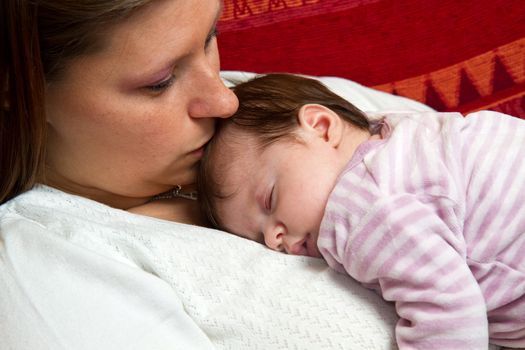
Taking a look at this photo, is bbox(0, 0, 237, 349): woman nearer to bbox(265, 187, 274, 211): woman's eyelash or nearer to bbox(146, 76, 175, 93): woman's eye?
bbox(146, 76, 175, 93): woman's eye

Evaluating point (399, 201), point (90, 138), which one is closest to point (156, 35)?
point (90, 138)

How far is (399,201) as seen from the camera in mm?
1187

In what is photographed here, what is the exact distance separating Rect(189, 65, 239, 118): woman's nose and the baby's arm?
1.12ft

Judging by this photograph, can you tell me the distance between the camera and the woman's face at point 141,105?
3.85 feet

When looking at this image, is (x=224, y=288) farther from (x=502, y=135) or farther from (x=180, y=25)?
(x=502, y=135)

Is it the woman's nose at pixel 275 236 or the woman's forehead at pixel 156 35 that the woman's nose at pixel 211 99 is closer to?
the woman's forehead at pixel 156 35

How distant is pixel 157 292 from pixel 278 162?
1.17 feet

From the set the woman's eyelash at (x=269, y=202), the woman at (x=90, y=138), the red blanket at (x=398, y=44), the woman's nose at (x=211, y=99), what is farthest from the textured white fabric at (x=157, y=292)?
the red blanket at (x=398, y=44)

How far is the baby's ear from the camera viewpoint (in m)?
1.39

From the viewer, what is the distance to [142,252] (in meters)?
1.24

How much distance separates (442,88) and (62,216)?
50.2 inches

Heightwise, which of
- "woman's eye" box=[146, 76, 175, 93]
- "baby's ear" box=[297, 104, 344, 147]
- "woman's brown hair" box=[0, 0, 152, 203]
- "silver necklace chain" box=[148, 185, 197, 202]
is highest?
"woman's brown hair" box=[0, 0, 152, 203]

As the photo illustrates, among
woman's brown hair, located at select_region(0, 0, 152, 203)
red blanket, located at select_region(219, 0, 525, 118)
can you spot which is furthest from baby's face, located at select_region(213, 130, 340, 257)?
red blanket, located at select_region(219, 0, 525, 118)

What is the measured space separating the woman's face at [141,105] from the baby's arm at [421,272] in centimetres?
37
